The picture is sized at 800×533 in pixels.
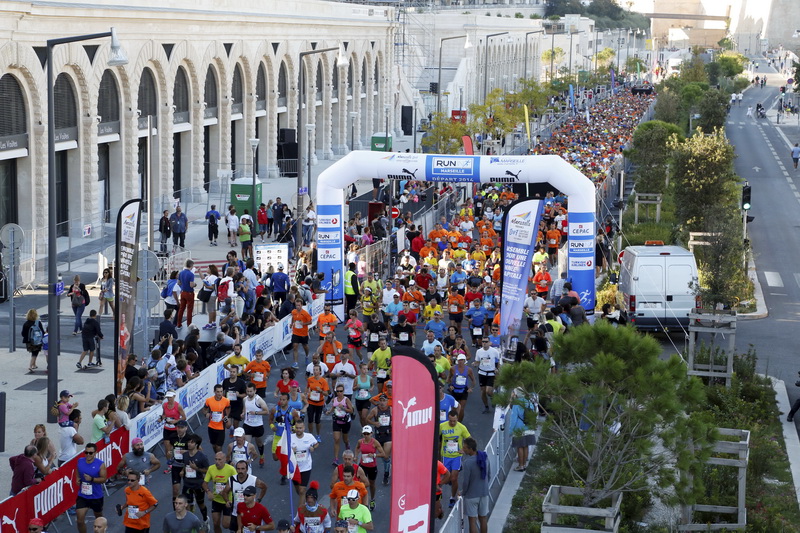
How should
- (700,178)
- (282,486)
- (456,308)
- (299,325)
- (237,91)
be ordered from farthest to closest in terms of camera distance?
(237,91), (700,178), (456,308), (299,325), (282,486)

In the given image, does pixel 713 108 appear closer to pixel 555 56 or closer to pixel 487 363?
pixel 487 363

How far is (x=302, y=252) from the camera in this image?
3162 cm

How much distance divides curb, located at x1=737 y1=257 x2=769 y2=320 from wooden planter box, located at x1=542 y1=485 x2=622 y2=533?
16.5 meters

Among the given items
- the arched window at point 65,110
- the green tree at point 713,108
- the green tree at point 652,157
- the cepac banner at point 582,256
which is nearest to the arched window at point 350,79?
the green tree at point 713,108

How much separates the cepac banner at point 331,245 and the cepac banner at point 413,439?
16.7 meters

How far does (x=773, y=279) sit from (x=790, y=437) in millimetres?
16240

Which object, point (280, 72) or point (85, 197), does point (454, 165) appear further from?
→ point (280, 72)

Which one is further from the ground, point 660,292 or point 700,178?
point 700,178

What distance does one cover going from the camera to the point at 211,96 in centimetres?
5109

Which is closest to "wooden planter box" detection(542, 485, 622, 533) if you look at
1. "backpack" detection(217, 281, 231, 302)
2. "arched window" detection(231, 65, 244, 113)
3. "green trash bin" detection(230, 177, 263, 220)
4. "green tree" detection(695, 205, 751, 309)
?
"green tree" detection(695, 205, 751, 309)

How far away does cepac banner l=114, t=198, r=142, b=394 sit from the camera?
19.6 m

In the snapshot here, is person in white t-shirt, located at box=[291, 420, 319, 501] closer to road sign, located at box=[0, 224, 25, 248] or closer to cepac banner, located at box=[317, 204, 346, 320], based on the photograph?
road sign, located at box=[0, 224, 25, 248]

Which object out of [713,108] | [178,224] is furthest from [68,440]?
[713,108]

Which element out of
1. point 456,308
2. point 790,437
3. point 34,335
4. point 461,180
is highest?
point 461,180
